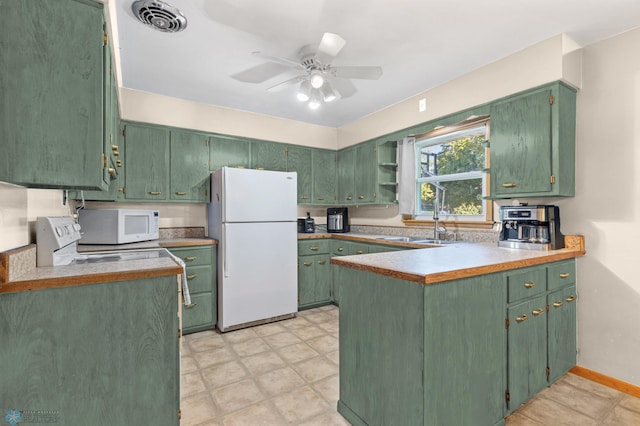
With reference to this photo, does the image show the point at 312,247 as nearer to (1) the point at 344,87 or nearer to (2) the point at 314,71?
(1) the point at 344,87

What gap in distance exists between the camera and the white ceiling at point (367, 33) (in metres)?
1.91

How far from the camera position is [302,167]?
421 centimetres

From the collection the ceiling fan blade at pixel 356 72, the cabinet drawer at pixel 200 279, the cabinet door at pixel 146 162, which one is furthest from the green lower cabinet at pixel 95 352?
the cabinet door at pixel 146 162

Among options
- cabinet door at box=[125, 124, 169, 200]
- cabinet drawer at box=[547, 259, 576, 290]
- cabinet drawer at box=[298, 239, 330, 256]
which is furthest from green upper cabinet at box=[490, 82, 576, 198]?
cabinet door at box=[125, 124, 169, 200]

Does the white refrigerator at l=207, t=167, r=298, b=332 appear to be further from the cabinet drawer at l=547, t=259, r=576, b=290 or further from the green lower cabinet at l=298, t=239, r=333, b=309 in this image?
the cabinet drawer at l=547, t=259, r=576, b=290

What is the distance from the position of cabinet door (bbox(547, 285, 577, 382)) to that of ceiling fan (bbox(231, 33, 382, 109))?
2.06 metres

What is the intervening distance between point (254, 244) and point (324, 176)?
64.3 inches

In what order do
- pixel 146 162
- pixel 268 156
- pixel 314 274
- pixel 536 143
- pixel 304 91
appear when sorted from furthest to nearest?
pixel 268 156, pixel 314 274, pixel 146 162, pixel 304 91, pixel 536 143

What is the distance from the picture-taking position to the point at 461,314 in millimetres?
1464

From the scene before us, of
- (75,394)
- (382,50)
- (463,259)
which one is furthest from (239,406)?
(382,50)

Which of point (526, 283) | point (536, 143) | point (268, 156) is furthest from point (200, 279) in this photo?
point (536, 143)

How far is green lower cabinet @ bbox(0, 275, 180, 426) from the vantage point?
1.14 m

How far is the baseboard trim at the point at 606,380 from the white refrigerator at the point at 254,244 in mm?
2545

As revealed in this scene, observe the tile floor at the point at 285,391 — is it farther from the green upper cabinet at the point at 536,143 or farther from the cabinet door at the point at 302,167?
the cabinet door at the point at 302,167
